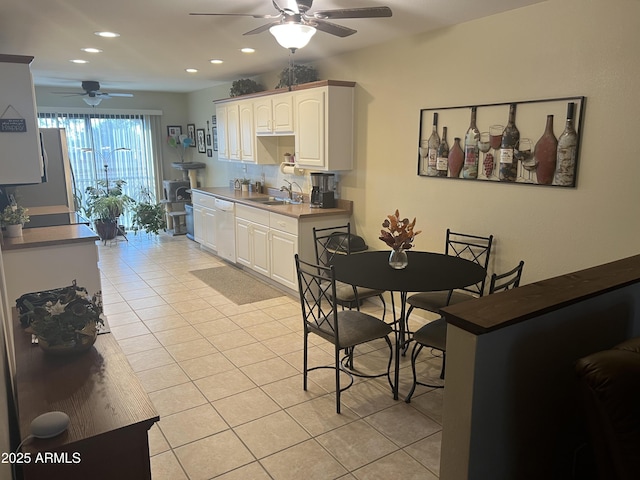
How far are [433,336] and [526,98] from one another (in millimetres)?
1721

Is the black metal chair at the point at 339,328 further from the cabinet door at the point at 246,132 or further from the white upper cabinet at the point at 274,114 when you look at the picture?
the cabinet door at the point at 246,132

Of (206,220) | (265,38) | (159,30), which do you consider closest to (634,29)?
(265,38)

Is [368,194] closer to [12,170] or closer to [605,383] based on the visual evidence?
[12,170]

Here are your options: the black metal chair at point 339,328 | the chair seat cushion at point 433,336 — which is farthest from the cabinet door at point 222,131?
the chair seat cushion at point 433,336

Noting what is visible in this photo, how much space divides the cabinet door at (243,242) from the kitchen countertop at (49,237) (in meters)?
1.92

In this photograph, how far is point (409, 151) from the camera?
4.01 metres

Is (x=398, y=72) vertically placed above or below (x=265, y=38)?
below

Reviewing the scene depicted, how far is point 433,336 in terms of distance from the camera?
8.91ft

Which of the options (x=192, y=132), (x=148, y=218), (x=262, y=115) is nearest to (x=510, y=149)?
(x=262, y=115)

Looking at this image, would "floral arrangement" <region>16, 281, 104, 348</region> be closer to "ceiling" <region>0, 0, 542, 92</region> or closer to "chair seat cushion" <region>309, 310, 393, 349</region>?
"chair seat cushion" <region>309, 310, 393, 349</region>

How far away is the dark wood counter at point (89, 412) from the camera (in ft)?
4.45

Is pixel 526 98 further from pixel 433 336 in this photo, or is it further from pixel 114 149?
pixel 114 149

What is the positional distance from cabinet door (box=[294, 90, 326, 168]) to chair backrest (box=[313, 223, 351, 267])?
666mm

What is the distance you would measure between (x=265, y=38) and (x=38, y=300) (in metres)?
2.85
